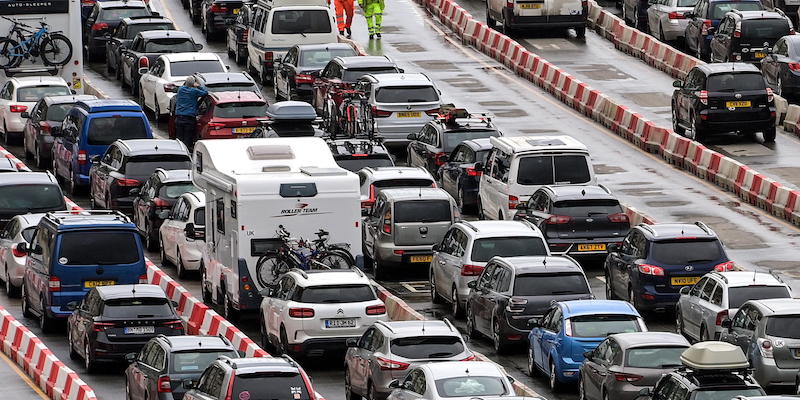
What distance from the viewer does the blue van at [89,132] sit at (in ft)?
155

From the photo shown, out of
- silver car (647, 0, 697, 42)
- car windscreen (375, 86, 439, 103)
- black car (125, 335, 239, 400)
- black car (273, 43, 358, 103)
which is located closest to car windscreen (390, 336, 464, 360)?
black car (125, 335, 239, 400)

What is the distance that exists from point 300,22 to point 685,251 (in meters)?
25.9

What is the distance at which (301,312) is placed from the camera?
106ft

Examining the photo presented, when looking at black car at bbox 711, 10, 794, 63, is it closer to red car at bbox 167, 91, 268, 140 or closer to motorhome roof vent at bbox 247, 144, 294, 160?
red car at bbox 167, 91, 268, 140

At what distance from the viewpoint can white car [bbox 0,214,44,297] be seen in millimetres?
38688

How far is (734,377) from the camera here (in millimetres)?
25438

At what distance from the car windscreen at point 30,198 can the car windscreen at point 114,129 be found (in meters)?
5.70

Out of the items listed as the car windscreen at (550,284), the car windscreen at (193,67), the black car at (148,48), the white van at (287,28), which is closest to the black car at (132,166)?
the car windscreen at (193,67)

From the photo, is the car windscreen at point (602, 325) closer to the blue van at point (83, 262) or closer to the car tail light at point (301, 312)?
the car tail light at point (301, 312)

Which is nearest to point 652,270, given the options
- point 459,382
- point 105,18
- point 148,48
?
point 459,382

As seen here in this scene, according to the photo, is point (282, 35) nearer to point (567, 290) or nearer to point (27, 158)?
point (27, 158)

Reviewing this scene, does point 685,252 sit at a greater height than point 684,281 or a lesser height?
greater

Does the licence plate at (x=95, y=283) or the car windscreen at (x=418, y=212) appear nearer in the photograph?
the licence plate at (x=95, y=283)

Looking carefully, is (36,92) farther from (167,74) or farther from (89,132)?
(89,132)
